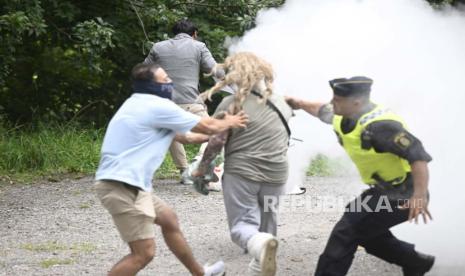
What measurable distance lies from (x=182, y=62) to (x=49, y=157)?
117 inches

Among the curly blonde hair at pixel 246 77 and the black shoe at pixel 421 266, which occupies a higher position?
the curly blonde hair at pixel 246 77

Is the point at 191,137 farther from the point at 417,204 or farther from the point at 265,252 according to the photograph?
the point at 417,204

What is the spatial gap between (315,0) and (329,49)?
2.34 feet

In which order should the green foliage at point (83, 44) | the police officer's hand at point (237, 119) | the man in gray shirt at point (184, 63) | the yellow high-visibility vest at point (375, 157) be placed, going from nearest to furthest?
1. the yellow high-visibility vest at point (375, 157)
2. the police officer's hand at point (237, 119)
3. the man in gray shirt at point (184, 63)
4. the green foliage at point (83, 44)

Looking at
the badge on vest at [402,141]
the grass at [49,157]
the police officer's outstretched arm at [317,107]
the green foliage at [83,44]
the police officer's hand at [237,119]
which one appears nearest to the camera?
the badge on vest at [402,141]

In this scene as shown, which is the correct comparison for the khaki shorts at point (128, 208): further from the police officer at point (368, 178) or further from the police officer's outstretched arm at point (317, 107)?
the police officer's outstretched arm at point (317, 107)

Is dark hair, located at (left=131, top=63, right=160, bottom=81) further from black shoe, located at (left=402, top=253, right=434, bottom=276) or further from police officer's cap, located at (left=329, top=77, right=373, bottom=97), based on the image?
black shoe, located at (left=402, top=253, right=434, bottom=276)

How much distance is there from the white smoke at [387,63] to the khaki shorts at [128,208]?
2.22m

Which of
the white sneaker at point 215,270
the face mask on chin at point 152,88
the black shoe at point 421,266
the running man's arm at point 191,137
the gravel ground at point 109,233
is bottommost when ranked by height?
the gravel ground at point 109,233

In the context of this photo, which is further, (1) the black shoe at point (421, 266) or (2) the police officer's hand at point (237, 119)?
(1) the black shoe at point (421, 266)

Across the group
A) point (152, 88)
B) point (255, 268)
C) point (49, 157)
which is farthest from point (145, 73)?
point (49, 157)

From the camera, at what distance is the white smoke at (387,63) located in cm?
649

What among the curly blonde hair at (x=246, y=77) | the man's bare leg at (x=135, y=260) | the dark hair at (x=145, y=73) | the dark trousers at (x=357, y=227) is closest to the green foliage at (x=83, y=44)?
the dark hair at (x=145, y=73)

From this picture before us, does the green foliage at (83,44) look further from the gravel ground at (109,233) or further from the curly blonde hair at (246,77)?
the curly blonde hair at (246,77)
